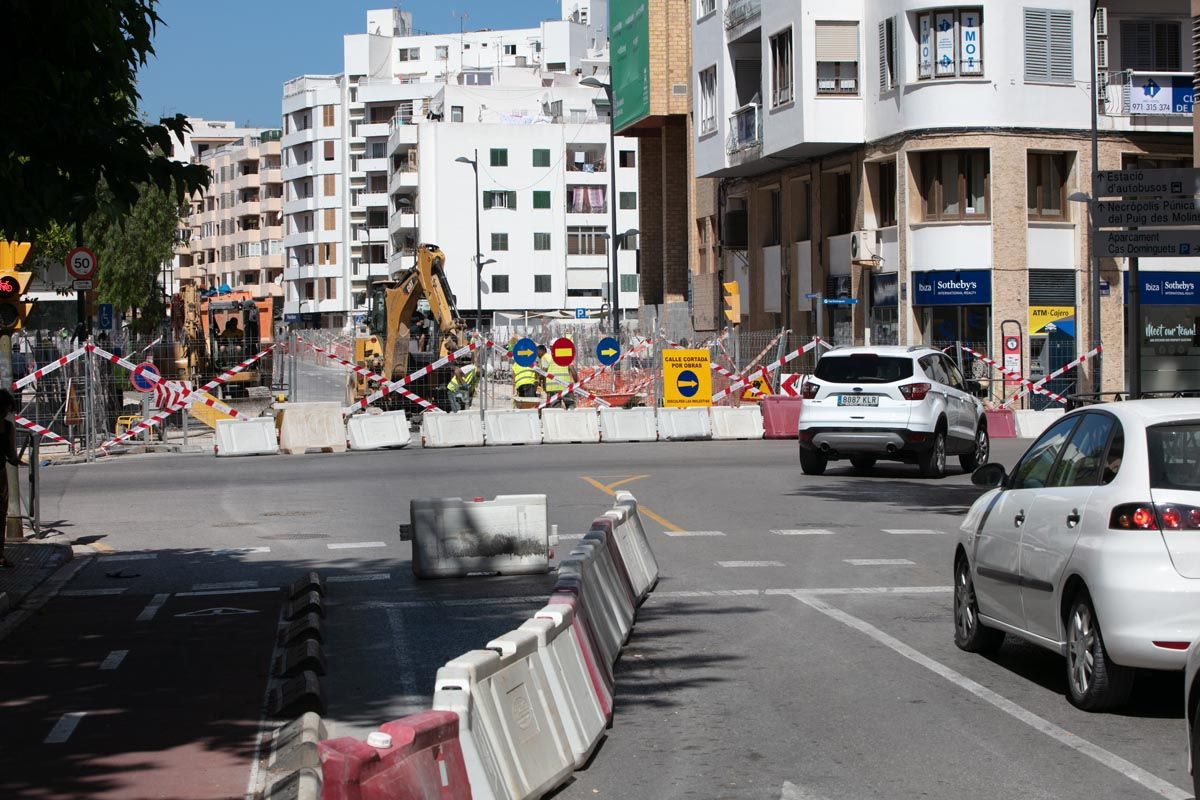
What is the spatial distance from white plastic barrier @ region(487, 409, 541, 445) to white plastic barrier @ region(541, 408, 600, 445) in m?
0.20

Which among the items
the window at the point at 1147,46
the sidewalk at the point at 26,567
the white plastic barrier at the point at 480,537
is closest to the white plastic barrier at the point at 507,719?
the sidewalk at the point at 26,567

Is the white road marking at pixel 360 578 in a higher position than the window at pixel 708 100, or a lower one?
lower

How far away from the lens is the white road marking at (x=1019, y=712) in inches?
271

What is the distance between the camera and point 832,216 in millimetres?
45531

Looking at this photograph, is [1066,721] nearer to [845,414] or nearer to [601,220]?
[845,414]

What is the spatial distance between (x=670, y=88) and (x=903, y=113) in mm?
18918

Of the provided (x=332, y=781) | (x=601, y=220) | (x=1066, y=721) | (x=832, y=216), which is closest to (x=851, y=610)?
(x=1066, y=721)

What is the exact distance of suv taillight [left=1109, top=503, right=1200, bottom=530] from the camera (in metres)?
7.84

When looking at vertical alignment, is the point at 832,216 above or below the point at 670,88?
below

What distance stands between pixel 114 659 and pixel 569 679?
12.9 ft

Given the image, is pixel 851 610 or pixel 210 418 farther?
pixel 210 418

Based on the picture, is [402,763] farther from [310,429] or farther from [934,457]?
[310,429]

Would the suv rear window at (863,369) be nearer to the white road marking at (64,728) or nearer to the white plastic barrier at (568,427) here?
the white plastic barrier at (568,427)

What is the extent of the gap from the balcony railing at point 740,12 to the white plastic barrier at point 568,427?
707 inches
